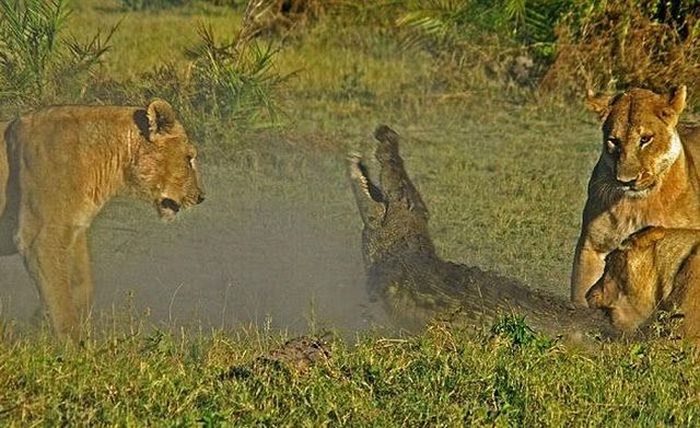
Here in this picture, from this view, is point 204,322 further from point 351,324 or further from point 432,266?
point 432,266

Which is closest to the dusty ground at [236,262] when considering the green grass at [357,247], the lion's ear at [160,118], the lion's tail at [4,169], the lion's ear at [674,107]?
the green grass at [357,247]

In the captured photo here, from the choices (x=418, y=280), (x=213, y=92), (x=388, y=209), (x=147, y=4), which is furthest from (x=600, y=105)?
(x=147, y=4)

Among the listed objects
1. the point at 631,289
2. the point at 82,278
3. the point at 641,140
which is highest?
the point at 641,140

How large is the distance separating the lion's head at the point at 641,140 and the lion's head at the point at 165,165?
1982 millimetres

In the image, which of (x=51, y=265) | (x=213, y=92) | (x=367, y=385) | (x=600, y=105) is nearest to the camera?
(x=367, y=385)

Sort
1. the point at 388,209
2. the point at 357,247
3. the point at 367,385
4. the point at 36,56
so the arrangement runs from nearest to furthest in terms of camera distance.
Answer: the point at 367,385 → the point at 388,209 → the point at 357,247 → the point at 36,56

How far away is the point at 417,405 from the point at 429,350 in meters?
0.74

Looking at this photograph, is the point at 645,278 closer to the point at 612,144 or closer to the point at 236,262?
the point at 612,144

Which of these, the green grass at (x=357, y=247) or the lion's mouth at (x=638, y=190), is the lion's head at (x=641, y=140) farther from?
the green grass at (x=357, y=247)

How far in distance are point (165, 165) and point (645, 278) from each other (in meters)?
2.52

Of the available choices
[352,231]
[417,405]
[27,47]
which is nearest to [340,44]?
[27,47]

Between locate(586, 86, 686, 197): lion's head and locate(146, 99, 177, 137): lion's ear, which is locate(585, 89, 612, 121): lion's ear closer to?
locate(586, 86, 686, 197): lion's head

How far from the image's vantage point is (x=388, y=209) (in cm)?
740

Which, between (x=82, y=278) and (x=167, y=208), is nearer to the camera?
(x=82, y=278)
